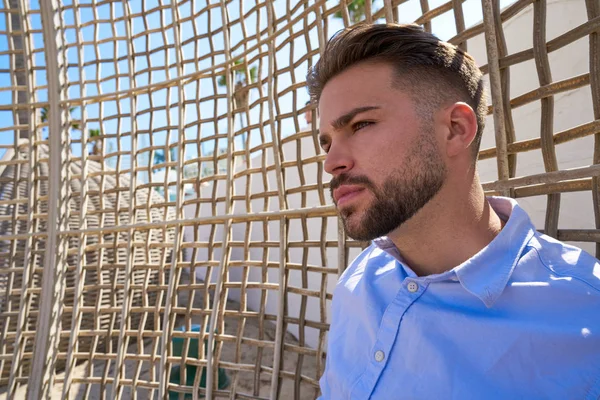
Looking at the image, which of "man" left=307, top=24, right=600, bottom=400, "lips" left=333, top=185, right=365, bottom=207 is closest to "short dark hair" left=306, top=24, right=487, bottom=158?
"man" left=307, top=24, right=600, bottom=400

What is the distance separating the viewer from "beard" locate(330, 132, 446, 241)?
0.88 metres

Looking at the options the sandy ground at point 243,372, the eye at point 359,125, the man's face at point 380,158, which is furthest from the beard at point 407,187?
the sandy ground at point 243,372

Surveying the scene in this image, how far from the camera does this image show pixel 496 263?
0.81m

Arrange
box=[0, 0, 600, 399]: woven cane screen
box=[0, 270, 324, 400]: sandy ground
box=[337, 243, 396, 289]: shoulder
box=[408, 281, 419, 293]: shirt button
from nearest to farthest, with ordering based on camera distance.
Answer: box=[408, 281, 419, 293]: shirt button
box=[337, 243, 396, 289]: shoulder
box=[0, 0, 600, 399]: woven cane screen
box=[0, 270, 324, 400]: sandy ground

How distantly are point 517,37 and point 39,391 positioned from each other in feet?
11.8

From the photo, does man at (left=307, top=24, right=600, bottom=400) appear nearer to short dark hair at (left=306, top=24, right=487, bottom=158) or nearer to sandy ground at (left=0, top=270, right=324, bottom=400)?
short dark hair at (left=306, top=24, right=487, bottom=158)

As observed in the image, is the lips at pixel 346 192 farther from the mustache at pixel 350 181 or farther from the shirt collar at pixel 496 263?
the shirt collar at pixel 496 263

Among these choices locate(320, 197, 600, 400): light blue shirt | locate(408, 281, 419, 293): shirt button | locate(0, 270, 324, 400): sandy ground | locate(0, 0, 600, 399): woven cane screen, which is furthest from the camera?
locate(0, 270, 324, 400): sandy ground

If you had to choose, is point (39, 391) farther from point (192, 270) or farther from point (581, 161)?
point (581, 161)

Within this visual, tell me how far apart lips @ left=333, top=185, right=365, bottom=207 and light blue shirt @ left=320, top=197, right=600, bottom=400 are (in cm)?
20

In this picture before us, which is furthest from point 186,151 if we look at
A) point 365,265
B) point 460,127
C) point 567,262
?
point 567,262

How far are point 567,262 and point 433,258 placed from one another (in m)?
0.25

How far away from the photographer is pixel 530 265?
0.79 metres

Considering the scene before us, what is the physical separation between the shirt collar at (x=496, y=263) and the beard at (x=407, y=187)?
0.44 ft
